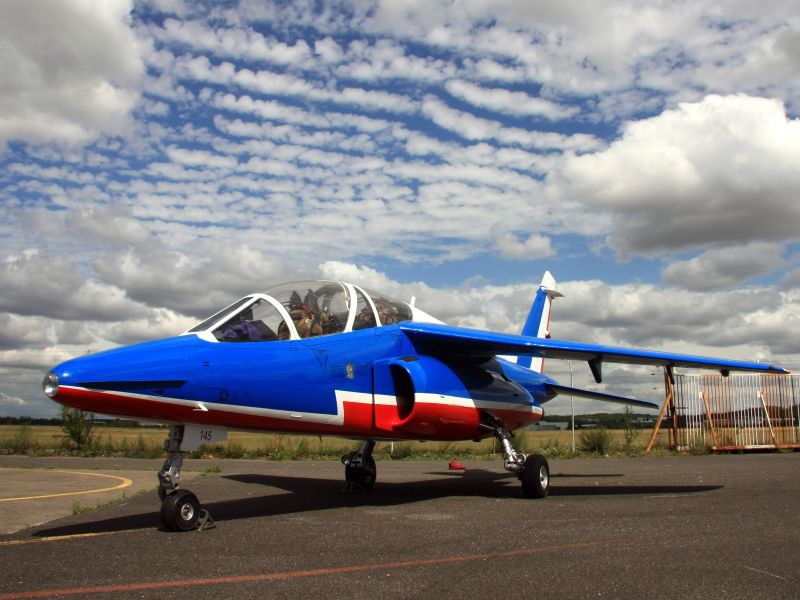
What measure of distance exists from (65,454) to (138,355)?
70.6 feet

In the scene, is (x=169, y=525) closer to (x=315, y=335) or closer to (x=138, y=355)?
(x=138, y=355)

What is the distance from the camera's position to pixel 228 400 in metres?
7.33

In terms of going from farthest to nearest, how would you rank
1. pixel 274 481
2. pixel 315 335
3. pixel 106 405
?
1. pixel 274 481
2. pixel 315 335
3. pixel 106 405

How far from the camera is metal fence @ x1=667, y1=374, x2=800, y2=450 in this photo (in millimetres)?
23781

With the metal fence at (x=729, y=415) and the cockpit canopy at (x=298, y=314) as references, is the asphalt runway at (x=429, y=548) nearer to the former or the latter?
the cockpit canopy at (x=298, y=314)

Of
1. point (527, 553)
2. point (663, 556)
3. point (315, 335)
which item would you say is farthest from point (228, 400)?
point (663, 556)

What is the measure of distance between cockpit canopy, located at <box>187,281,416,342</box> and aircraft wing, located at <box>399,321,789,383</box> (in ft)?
2.17

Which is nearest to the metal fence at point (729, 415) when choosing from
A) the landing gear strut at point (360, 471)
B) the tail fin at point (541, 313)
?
the tail fin at point (541, 313)

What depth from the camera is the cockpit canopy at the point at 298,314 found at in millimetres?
7781

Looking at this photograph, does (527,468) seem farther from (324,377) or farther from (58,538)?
(58,538)

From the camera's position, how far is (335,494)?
11.2 metres

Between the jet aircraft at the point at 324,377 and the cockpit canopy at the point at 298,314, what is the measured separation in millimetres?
16

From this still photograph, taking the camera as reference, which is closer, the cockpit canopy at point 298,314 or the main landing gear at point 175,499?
the main landing gear at point 175,499

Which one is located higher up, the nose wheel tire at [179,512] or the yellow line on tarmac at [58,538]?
the nose wheel tire at [179,512]
